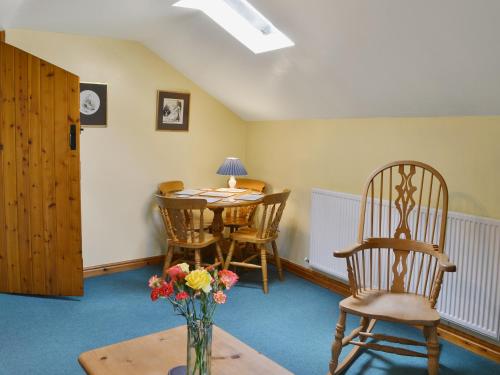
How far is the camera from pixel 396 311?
2.33 meters

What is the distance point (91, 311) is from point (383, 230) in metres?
2.16

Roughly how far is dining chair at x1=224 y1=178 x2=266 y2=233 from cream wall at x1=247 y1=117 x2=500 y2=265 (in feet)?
0.38

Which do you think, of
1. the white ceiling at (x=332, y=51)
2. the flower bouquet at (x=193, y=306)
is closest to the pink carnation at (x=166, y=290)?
the flower bouquet at (x=193, y=306)

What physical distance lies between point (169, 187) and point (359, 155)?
1.79 metres

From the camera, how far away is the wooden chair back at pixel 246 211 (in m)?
4.37

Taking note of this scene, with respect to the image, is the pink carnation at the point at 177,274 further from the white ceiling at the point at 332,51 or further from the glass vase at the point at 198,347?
the white ceiling at the point at 332,51

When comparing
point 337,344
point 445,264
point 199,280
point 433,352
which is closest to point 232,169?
point 337,344

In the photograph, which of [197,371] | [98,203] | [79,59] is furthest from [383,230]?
[79,59]

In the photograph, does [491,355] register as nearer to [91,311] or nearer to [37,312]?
[91,311]

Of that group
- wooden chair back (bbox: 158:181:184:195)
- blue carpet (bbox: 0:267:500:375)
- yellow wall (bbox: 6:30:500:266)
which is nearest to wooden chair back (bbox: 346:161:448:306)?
yellow wall (bbox: 6:30:500:266)

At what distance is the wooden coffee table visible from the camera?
177 cm

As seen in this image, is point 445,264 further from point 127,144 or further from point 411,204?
point 127,144

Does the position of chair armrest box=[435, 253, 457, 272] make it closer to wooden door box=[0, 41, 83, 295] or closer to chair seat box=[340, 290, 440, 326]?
chair seat box=[340, 290, 440, 326]

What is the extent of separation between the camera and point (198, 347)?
1589 mm
